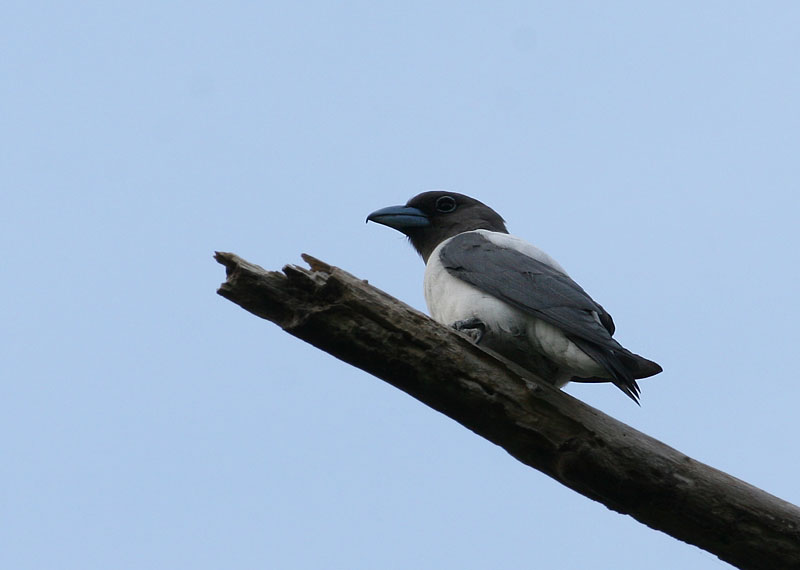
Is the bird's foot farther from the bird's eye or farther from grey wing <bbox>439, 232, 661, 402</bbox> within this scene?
the bird's eye

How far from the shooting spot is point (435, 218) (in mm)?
7547

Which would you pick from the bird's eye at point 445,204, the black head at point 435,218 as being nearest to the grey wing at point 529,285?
the black head at point 435,218

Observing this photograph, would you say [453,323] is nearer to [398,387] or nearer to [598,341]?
[598,341]

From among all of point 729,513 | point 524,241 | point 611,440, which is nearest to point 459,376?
point 611,440

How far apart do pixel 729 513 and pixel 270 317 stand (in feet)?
7.55

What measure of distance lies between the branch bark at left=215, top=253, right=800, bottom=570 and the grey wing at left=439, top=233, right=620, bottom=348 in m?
0.88

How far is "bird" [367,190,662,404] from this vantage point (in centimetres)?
528

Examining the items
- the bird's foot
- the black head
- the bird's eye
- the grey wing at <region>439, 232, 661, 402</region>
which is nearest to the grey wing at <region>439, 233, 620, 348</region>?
the grey wing at <region>439, 232, 661, 402</region>

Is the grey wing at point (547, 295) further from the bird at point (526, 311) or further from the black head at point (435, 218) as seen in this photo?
the black head at point (435, 218)

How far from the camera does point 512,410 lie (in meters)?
4.39

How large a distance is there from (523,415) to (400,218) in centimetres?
328

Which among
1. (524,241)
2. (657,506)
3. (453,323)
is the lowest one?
(657,506)

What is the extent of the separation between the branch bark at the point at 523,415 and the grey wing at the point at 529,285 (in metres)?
0.88

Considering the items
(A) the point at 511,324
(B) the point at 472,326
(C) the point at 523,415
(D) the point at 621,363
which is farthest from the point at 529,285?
(C) the point at 523,415
